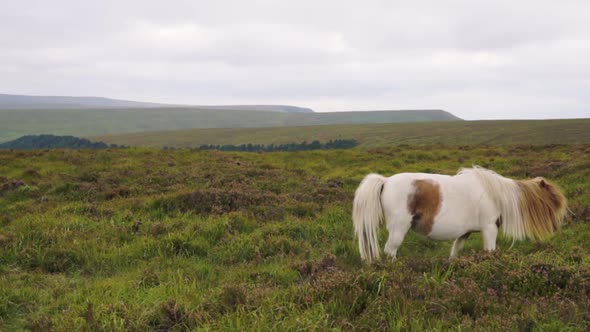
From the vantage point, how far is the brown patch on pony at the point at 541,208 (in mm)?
7004

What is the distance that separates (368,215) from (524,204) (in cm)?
282

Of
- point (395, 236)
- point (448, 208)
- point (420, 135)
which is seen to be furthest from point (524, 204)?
point (420, 135)

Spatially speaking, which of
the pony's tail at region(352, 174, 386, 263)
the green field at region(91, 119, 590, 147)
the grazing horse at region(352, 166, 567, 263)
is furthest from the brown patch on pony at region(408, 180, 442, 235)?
the green field at region(91, 119, 590, 147)

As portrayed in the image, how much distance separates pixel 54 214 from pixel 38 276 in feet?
13.5

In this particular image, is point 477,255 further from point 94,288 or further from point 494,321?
point 94,288

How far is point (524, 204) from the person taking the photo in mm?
6973

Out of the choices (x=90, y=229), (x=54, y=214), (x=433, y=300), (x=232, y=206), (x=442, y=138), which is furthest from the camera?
(x=442, y=138)

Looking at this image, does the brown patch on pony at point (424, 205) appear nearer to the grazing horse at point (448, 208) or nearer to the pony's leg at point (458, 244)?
the grazing horse at point (448, 208)

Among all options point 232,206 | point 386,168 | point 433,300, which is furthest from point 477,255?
point 386,168

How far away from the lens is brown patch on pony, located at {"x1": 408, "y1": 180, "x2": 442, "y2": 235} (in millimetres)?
6512

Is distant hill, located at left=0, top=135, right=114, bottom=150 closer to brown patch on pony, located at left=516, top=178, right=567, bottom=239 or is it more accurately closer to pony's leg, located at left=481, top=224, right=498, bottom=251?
pony's leg, located at left=481, top=224, right=498, bottom=251

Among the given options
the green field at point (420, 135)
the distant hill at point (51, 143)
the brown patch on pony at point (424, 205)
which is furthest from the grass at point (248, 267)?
the distant hill at point (51, 143)

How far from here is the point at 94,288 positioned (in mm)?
5766

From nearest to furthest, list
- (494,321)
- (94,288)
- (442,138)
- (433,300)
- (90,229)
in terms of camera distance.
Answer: (494,321) → (433,300) → (94,288) → (90,229) → (442,138)
